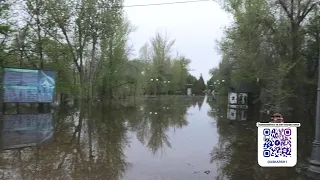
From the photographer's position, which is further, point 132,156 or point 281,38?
point 281,38

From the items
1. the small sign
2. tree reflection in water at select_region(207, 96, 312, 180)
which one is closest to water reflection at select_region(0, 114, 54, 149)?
tree reflection in water at select_region(207, 96, 312, 180)

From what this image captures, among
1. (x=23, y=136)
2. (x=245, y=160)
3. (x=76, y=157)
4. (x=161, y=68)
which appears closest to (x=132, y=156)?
(x=76, y=157)

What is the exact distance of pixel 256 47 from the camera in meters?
21.6

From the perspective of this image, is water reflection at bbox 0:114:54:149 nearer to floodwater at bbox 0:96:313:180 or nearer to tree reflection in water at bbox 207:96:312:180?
floodwater at bbox 0:96:313:180

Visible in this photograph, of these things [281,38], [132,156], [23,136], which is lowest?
[132,156]

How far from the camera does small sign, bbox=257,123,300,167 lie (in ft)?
20.4

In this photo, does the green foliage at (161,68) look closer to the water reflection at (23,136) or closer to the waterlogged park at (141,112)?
the waterlogged park at (141,112)

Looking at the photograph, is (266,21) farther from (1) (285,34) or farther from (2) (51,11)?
(2) (51,11)

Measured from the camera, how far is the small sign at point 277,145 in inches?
245

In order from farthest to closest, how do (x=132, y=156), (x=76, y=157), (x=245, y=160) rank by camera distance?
(x=132, y=156), (x=245, y=160), (x=76, y=157)

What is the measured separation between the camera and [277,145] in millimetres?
6277

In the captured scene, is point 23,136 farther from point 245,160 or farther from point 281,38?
point 281,38

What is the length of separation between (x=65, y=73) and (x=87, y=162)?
2336 centimetres

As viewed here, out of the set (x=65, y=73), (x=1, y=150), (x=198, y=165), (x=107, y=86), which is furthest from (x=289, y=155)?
(x=107, y=86)
